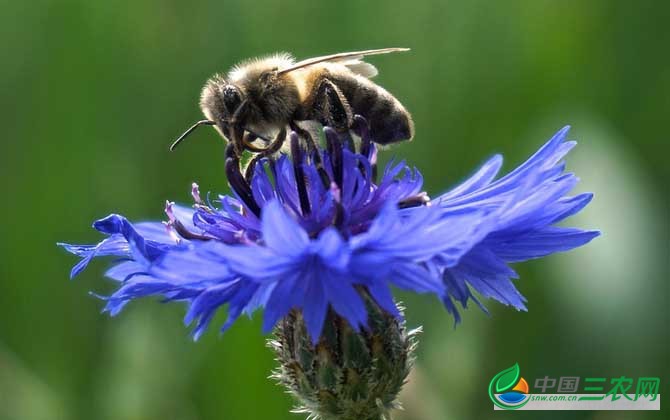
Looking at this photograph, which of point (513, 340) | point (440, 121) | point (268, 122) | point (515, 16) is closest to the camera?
point (268, 122)

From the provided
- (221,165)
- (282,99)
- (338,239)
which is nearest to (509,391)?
(282,99)

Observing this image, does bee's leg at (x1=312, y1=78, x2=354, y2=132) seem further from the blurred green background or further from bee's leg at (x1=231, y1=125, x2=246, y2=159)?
the blurred green background

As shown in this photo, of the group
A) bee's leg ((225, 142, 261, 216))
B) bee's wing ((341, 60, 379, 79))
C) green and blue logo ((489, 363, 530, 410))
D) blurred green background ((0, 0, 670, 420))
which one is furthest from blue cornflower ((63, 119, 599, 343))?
blurred green background ((0, 0, 670, 420))

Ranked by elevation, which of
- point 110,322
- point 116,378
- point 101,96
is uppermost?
point 101,96

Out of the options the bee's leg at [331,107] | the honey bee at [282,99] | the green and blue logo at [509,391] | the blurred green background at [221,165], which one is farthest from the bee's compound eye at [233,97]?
the blurred green background at [221,165]

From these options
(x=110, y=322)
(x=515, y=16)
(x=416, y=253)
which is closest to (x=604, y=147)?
(x=515, y=16)

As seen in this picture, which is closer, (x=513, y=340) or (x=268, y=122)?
(x=268, y=122)

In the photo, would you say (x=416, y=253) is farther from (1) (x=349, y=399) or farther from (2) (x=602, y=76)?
(2) (x=602, y=76)

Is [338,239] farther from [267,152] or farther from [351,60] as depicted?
[351,60]

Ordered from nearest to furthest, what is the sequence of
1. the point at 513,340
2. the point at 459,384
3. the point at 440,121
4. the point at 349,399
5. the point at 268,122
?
1. the point at 349,399
2. the point at 268,122
3. the point at 459,384
4. the point at 513,340
5. the point at 440,121
